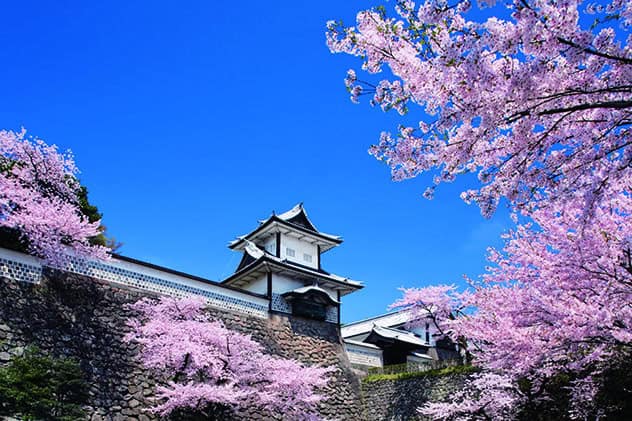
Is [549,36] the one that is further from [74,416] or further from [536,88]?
[74,416]

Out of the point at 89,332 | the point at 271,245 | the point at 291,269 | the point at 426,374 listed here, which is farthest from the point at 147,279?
the point at 426,374

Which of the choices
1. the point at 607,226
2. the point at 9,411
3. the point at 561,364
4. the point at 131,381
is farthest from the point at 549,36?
the point at 131,381

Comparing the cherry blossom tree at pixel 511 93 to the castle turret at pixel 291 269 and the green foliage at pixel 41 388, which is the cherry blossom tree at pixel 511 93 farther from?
the castle turret at pixel 291 269

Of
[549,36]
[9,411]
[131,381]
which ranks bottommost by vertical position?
[9,411]

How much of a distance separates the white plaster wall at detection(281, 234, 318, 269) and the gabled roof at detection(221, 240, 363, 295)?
0.81 ft

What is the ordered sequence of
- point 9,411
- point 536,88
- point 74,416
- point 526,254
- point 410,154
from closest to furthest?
point 536,88
point 410,154
point 9,411
point 74,416
point 526,254

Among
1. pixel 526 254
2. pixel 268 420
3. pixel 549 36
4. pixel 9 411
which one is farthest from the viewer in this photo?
pixel 268 420

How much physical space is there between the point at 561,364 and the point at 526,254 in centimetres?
359

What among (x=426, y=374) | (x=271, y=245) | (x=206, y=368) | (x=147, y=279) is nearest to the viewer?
(x=206, y=368)

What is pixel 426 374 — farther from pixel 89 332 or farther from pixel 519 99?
pixel 519 99

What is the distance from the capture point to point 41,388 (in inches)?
319

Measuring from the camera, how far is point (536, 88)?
175 inches

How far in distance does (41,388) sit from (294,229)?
406 inches

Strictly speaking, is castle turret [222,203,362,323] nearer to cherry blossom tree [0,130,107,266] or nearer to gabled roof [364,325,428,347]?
gabled roof [364,325,428,347]
